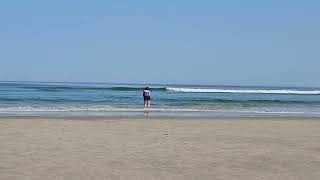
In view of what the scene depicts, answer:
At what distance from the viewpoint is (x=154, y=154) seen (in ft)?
29.9

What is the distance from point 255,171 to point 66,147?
3.93 m

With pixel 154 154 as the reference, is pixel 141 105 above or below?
above

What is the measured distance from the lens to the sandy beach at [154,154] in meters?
7.18

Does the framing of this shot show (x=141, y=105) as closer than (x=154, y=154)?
No

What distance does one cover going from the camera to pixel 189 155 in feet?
29.7

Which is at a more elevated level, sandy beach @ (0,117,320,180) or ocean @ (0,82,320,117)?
ocean @ (0,82,320,117)

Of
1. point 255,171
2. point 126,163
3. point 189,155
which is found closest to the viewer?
point 255,171

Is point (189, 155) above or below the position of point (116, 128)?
below

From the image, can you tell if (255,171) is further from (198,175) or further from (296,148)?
(296,148)

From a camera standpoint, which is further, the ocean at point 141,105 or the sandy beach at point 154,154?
the ocean at point 141,105

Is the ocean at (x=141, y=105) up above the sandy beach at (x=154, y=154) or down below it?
above

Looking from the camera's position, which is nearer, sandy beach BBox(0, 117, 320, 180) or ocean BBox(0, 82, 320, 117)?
sandy beach BBox(0, 117, 320, 180)

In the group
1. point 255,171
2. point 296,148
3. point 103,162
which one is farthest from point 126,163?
point 296,148

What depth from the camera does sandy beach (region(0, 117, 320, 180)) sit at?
283 inches
